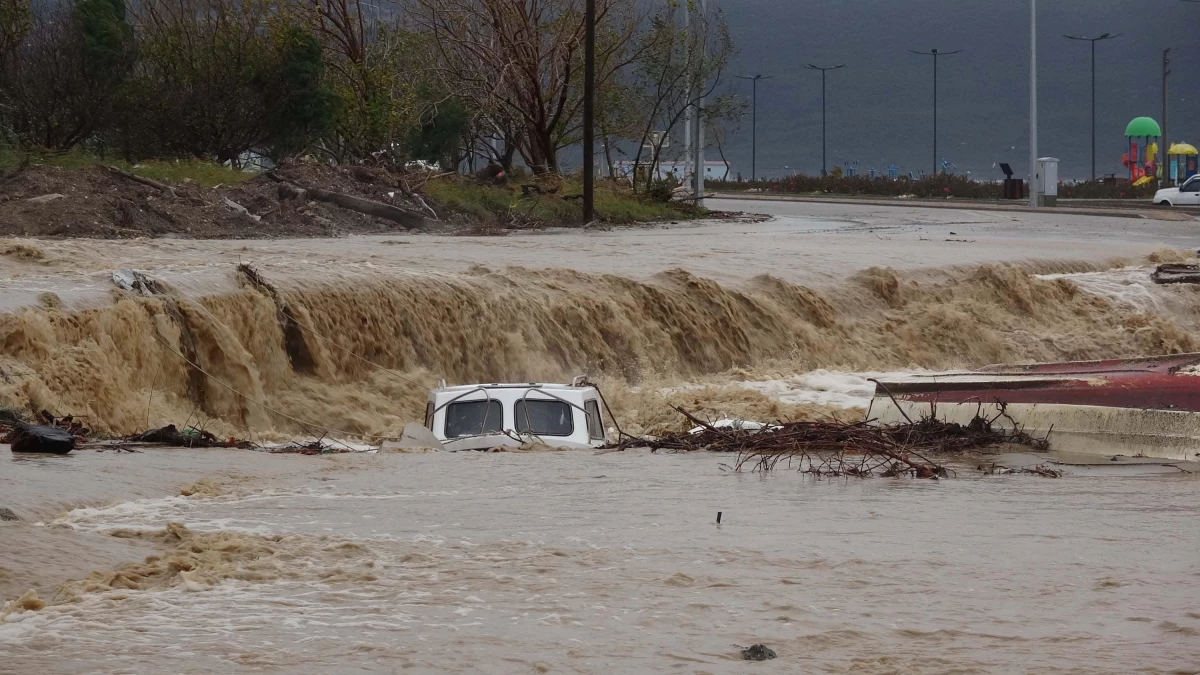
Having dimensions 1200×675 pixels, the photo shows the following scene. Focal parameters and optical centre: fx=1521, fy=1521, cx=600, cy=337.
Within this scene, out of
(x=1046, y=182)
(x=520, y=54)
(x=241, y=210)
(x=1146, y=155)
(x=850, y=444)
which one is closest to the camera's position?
(x=850, y=444)

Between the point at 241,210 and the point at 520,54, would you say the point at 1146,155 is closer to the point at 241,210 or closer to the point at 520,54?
the point at 520,54

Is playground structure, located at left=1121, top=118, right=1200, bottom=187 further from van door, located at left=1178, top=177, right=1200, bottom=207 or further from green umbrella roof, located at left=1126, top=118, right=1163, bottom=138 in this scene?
van door, located at left=1178, top=177, right=1200, bottom=207

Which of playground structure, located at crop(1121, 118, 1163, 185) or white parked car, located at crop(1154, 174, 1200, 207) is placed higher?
playground structure, located at crop(1121, 118, 1163, 185)

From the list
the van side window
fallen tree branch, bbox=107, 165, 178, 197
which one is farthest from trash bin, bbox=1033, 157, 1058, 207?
the van side window

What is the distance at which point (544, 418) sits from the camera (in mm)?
13484

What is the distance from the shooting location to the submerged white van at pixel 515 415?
13195mm

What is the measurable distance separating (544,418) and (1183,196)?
44.9 metres

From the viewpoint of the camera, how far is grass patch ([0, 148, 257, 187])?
2798 cm

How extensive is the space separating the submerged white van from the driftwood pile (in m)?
A: 0.51

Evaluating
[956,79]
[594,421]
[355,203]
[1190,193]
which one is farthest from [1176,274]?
[956,79]

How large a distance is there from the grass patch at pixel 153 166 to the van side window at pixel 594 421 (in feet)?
54.0

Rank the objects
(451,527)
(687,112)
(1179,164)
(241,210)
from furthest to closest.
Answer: (1179,164)
(687,112)
(241,210)
(451,527)

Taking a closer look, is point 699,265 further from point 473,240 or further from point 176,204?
point 176,204

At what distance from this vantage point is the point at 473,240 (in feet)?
92.2
